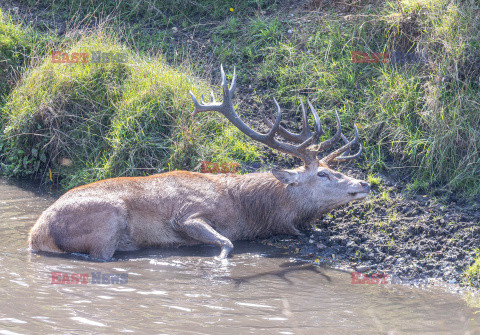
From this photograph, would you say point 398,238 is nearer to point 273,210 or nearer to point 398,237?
point 398,237

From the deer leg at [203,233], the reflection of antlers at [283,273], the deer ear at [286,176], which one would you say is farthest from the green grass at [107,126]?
the reflection of antlers at [283,273]

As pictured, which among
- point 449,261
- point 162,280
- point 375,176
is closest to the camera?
point 162,280

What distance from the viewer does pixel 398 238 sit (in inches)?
259

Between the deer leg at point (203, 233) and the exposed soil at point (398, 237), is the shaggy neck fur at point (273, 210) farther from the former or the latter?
the deer leg at point (203, 233)

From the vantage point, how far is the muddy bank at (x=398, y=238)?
6051 millimetres

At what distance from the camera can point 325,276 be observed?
19.5 feet

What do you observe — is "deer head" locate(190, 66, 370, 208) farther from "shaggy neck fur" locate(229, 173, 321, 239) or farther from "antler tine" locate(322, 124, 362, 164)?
"antler tine" locate(322, 124, 362, 164)

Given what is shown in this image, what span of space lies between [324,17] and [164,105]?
10.2ft

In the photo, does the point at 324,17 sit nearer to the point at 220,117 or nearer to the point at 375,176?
the point at 220,117

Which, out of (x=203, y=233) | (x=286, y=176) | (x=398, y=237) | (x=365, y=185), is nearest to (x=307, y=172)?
(x=286, y=176)

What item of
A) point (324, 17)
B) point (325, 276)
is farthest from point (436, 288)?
point (324, 17)

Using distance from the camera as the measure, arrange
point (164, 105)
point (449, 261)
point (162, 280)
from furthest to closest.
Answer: point (164, 105) → point (449, 261) → point (162, 280)

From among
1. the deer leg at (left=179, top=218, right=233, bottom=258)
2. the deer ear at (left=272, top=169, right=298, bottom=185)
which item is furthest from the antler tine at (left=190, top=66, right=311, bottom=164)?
the deer leg at (left=179, top=218, right=233, bottom=258)

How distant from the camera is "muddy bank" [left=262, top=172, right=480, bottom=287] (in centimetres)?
605
